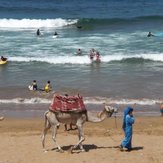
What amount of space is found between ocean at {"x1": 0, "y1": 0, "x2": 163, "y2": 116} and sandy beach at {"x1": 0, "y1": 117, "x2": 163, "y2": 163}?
114 inches

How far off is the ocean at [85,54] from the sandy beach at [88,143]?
289 cm

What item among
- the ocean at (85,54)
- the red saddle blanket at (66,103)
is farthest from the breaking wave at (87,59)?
the red saddle blanket at (66,103)

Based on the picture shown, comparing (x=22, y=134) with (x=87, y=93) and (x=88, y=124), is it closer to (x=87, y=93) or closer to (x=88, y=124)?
(x=88, y=124)

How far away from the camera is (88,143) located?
1566 cm

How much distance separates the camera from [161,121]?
1889cm

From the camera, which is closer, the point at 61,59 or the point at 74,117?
the point at 74,117

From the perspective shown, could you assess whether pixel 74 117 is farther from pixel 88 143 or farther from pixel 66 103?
pixel 88 143

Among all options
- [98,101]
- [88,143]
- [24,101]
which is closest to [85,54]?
[24,101]

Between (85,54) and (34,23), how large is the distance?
61.9ft

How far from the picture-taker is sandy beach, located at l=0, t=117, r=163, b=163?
13.9 meters

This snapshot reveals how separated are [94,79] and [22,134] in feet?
36.3

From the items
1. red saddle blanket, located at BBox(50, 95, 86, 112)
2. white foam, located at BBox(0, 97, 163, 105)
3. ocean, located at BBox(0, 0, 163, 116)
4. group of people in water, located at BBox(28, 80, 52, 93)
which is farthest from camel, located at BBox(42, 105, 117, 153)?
group of people in water, located at BBox(28, 80, 52, 93)

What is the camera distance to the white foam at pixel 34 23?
5166 cm

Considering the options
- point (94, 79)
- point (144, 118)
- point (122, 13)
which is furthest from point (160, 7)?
point (144, 118)
